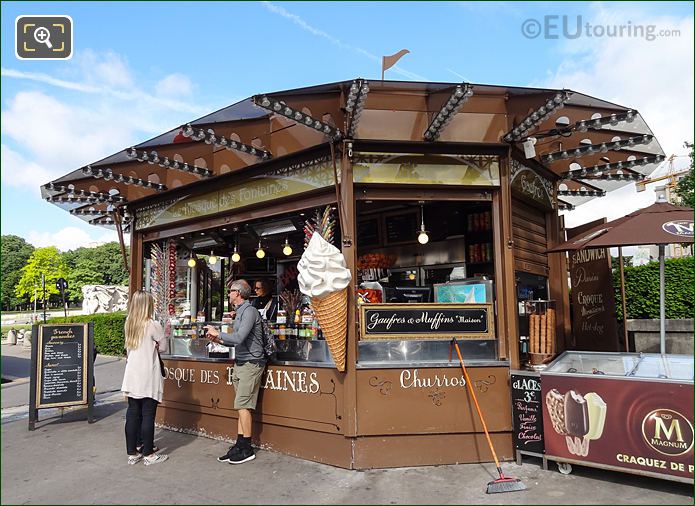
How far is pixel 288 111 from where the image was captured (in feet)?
13.9

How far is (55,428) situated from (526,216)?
711 centimetres

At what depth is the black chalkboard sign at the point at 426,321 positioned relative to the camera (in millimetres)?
4809

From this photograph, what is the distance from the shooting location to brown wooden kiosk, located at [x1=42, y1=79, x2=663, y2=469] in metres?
4.66

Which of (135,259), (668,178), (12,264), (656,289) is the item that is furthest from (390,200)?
(12,264)

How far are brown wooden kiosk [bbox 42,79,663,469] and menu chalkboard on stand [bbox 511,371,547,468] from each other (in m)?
0.13

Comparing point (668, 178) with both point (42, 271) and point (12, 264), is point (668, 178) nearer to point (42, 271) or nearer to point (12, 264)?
point (42, 271)

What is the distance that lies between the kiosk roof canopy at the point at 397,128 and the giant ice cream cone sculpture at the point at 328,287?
49.5 inches

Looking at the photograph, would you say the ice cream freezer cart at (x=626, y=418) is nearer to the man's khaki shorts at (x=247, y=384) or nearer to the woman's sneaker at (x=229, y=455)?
the man's khaki shorts at (x=247, y=384)

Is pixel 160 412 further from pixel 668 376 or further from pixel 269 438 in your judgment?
pixel 668 376

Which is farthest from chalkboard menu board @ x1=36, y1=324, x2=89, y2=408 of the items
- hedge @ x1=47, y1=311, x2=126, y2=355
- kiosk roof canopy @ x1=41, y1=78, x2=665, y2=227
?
hedge @ x1=47, y1=311, x2=126, y2=355

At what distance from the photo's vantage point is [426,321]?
4.88 metres

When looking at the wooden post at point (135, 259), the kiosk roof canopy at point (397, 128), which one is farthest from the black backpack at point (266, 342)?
the wooden post at point (135, 259)

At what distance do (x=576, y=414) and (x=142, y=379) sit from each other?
420cm

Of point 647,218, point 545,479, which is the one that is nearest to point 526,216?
point 647,218
